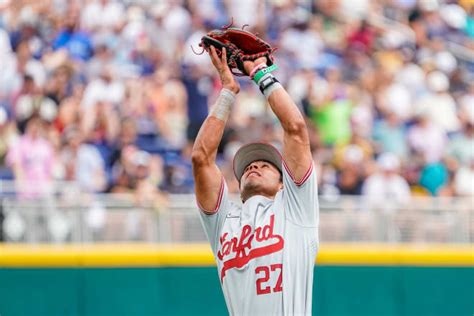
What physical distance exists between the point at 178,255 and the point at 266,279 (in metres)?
5.03

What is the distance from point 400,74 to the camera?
13.9 m

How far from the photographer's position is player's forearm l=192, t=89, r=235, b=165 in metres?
5.78

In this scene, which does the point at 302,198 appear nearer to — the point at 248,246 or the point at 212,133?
the point at 248,246

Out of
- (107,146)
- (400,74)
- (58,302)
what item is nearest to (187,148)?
(107,146)

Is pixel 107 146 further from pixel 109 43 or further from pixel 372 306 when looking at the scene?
pixel 372 306

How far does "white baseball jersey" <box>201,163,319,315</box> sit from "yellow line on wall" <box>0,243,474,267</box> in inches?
182

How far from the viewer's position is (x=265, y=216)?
567 centimetres

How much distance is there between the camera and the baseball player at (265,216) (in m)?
5.52

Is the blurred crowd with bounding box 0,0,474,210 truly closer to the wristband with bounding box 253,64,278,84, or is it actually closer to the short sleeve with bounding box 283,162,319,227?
the wristband with bounding box 253,64,278,84

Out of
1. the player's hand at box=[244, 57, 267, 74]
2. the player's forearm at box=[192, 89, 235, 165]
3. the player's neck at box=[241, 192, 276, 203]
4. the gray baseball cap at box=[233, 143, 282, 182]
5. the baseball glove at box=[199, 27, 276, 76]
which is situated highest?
the baseball glove at box=[199, 27, 276, 76]

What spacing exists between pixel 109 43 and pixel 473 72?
4.98m

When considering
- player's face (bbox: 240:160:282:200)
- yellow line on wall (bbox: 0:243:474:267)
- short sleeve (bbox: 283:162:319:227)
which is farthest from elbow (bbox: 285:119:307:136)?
yellow line on wall (bbox: 0:243:474:267)

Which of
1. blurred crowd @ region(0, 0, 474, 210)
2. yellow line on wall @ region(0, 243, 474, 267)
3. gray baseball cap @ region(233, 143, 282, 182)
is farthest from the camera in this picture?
blurred crowd @ region(0, 0, 474, 210)

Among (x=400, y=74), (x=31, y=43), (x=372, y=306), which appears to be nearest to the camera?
(x=372, y=306)
